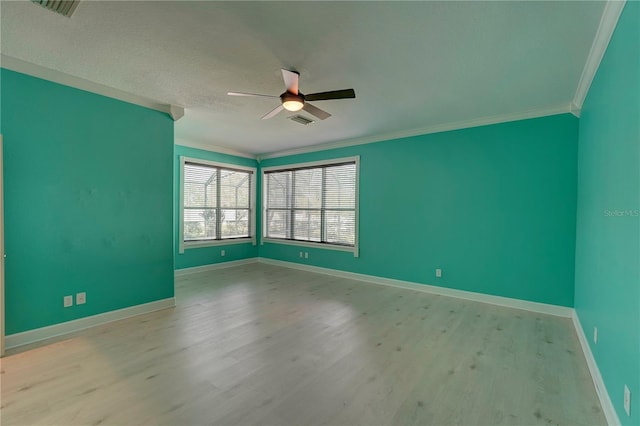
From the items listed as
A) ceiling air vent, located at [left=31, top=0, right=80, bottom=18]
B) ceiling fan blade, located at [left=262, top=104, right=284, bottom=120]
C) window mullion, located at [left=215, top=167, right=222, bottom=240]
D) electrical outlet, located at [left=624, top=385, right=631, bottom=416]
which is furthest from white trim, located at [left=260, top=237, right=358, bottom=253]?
ceiling air vent, located at [left=31, top=0, right=80, bottom=18]

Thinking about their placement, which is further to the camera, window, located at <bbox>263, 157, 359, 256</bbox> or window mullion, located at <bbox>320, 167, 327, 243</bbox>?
window mullion, located at <bbox>320, 167, 327, 243</bbox>

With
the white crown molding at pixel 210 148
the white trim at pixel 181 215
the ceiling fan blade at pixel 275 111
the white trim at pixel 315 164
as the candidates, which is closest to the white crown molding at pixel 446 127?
the white trim at pixel 315 164

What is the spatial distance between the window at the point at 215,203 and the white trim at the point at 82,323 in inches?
79.9

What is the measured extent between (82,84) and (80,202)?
1.27 metres

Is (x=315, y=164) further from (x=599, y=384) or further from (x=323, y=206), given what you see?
(x=599, y=384)

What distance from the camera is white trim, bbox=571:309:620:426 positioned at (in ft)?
5.62

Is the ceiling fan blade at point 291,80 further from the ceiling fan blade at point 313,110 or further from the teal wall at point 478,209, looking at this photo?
the teal wall at point 478,209

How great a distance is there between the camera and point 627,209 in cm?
160

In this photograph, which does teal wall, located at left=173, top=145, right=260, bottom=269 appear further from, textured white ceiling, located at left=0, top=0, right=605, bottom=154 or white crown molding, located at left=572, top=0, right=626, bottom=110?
white crown molding, located at left=572, top=0, right=626, bottom=110

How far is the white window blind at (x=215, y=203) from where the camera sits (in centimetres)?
578

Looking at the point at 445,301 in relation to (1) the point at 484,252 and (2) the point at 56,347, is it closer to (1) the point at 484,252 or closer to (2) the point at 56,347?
(1) the point at 484,252

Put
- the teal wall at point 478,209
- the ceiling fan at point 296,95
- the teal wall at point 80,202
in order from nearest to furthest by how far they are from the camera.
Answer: the ceiling fan at point 296,95 < the teal wall at point 80,202 < the teal wall at point 478,209

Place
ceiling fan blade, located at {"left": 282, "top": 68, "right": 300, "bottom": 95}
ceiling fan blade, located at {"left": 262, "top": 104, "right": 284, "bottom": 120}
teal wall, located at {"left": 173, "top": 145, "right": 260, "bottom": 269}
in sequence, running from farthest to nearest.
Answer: teal wall, located at {"left": 173, "top": 145, "right": 260, "bottom": 269}
ceiling fan blade, located at {"left": 262, "top": 104, "right": 284, "bottom": 120}
ceiling fan blade, located at {"left": 282, "top": 68, "right": 300, "bottom": 95}

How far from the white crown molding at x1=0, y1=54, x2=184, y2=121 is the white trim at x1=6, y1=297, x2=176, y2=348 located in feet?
8.15
